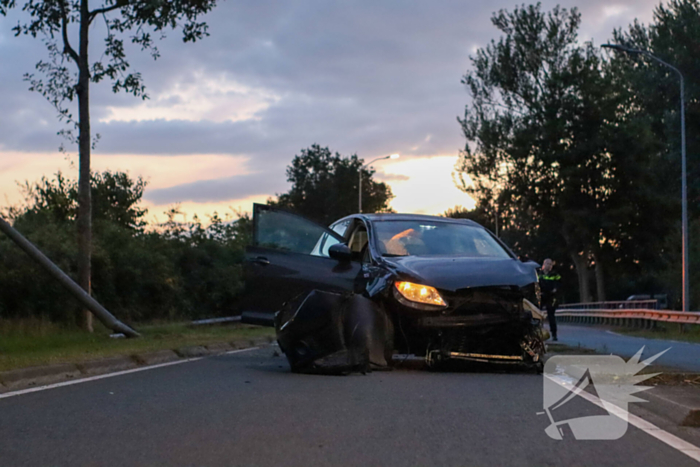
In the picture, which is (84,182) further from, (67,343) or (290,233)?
(290,233)

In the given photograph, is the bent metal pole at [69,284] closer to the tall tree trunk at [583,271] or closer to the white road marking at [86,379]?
the white road marking at [86,379]

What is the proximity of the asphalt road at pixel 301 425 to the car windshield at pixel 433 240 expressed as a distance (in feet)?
6.75

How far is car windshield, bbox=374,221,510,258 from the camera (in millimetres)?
10448

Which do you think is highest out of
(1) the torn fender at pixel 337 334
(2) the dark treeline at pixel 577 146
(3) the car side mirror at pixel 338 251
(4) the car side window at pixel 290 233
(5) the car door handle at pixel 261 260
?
(2) the dark treeline at pixel 577 146

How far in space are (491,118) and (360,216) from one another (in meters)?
40.1

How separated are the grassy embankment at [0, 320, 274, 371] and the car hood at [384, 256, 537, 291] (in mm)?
3962

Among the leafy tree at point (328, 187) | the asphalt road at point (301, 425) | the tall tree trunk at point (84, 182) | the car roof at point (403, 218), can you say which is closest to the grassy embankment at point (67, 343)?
the tall tree trunk at point (84, 182)

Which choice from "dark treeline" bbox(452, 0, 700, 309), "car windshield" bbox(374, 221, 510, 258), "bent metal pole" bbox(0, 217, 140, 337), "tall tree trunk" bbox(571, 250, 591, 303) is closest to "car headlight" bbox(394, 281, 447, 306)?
"car windshield" bbox(374, 221, 510, 258)

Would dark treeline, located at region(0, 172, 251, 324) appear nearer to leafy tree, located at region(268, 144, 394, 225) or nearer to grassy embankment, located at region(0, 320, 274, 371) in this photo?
grassy embankment, located at region(0, 320, 274, 371)

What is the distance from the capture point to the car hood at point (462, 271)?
30.1 feet

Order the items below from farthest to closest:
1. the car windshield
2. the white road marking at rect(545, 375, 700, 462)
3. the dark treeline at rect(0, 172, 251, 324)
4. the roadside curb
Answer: the dark treeline at rect(0, 172, 251, 324)
the car windshield
the roadside curb
the white road marking at rect(545, 375, 700, 462)

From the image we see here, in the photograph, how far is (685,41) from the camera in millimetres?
38406

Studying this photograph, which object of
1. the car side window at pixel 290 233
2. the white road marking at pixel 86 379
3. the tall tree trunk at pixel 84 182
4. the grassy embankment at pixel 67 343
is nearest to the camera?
the white road marking at pixel 86 379

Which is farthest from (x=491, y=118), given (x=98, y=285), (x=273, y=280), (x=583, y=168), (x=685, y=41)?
(x=273, y=280)
